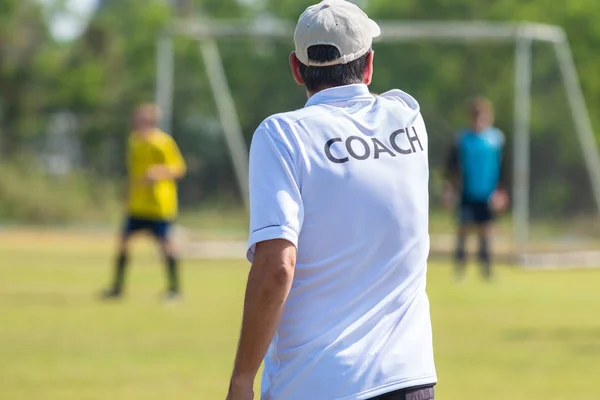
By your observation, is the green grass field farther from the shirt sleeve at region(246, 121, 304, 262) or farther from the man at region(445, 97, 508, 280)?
the shirt sleeve at region(246, 121, 304, 262)

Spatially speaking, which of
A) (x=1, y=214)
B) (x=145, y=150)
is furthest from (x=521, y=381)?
(x=1, y=214)

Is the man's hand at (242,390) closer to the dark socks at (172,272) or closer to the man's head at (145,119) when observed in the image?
the dark socks at (172,272)

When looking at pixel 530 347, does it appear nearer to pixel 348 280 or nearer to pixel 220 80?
pixel 348 280

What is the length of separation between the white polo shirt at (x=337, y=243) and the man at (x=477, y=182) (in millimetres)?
13910

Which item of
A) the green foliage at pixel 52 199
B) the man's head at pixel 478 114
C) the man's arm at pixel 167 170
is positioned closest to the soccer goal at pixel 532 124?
the man's head at pixel 478 114

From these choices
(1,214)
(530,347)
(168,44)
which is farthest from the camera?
(1,214)

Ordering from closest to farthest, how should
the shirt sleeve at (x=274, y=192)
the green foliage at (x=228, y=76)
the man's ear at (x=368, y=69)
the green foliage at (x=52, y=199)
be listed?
the shirt sleeve at (x=274, y=192), the man's ear at (x=368, y=69), the green foliage at (x=228, y=76), the green foliage at (x=52, y=199)

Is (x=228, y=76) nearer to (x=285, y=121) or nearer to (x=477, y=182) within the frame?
(x=477, y=182)

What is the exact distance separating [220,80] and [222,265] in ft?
16.0

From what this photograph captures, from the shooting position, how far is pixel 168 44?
2470 centimetres

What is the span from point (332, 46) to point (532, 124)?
22181mm

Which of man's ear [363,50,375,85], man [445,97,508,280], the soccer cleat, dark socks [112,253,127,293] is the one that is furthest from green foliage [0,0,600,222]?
man's ear [363,50,375,85]

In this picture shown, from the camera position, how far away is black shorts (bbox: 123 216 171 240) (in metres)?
14.9

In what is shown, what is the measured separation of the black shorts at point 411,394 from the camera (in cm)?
358
